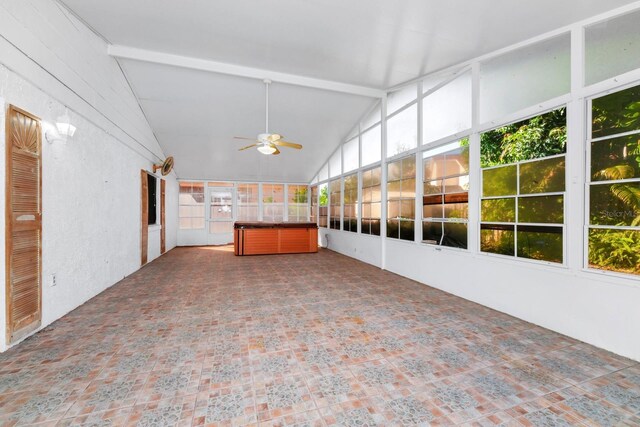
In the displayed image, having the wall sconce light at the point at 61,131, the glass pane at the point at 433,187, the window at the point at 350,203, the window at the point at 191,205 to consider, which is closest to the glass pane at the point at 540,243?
the glass pane at the point at 433,187

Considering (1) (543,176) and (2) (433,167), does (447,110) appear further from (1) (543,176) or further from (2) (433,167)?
(1) (543,176)

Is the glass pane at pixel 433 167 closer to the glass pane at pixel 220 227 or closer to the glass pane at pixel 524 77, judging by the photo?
the glass pane at pixel 524 77

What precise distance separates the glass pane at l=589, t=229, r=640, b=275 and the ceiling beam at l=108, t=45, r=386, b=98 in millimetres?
4884

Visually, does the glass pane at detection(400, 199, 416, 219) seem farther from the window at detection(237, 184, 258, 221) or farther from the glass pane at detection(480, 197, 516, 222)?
the window at detection(237, 184, 258, 221)

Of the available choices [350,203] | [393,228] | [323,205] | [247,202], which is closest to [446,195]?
[393,228]

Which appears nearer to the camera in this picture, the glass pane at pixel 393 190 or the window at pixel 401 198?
the window at pixel 401 198

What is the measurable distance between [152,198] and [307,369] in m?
6.72

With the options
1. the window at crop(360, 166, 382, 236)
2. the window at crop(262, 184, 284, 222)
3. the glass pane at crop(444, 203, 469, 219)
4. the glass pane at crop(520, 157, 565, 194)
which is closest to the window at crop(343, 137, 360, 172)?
the window at crop(360, 166, 382, 236)

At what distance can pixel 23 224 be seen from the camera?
8.95 feet

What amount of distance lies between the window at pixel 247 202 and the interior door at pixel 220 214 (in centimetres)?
28

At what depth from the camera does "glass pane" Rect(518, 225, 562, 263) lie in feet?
10.3

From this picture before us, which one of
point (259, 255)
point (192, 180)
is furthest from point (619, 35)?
point (192, 180)

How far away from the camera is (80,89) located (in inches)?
149

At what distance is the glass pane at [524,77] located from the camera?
3.13 m
